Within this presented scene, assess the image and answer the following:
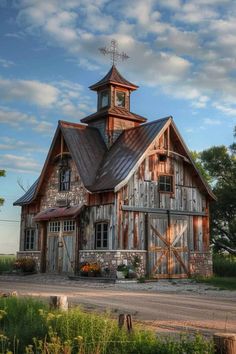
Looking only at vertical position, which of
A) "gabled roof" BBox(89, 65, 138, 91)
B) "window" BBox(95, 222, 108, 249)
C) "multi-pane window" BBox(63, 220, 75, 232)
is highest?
"gabled roof" BBox(89, 65, 138, 91)

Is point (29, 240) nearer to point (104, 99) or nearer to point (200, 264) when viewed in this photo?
point (104, 99)

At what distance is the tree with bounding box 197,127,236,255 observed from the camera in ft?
124

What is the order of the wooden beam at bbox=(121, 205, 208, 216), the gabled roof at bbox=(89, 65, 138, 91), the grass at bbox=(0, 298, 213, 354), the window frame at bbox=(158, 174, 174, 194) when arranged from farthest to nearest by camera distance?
the gabled roof at bbox=(89, 65, 138, 91) → the window frame at bbox=(158, 174, 174, 194) → the wooden beam at bbox=(121, 205, 208, 216) → the grass at bbox=(0, 298, 213, 354)

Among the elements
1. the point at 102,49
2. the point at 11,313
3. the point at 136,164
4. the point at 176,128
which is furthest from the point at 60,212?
the point at 11,313

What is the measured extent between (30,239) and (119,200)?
332 inches

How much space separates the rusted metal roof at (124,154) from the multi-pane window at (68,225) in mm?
2521

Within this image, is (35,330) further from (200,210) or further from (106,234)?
(200,210)

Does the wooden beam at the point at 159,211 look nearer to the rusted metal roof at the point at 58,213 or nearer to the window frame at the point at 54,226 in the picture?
the rusted metal roof at the point at 58,213

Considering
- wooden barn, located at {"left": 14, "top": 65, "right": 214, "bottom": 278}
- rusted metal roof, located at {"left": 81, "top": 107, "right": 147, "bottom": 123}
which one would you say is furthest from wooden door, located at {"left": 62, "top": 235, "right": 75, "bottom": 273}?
rusted metal roof, located at {"left": 81, "top": 107, "right": 147, "bottom": 123}

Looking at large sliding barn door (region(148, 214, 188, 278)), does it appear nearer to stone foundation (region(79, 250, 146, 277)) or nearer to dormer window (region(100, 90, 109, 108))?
stone foundation (region(79, 250, 146, 277))

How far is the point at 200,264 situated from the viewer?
27266 mm

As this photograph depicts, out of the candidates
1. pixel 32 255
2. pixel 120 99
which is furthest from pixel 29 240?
pixel 120 99

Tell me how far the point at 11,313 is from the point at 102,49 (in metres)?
24.8

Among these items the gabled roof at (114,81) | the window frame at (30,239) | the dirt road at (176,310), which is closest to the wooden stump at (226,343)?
the dirt road at (176,310)
